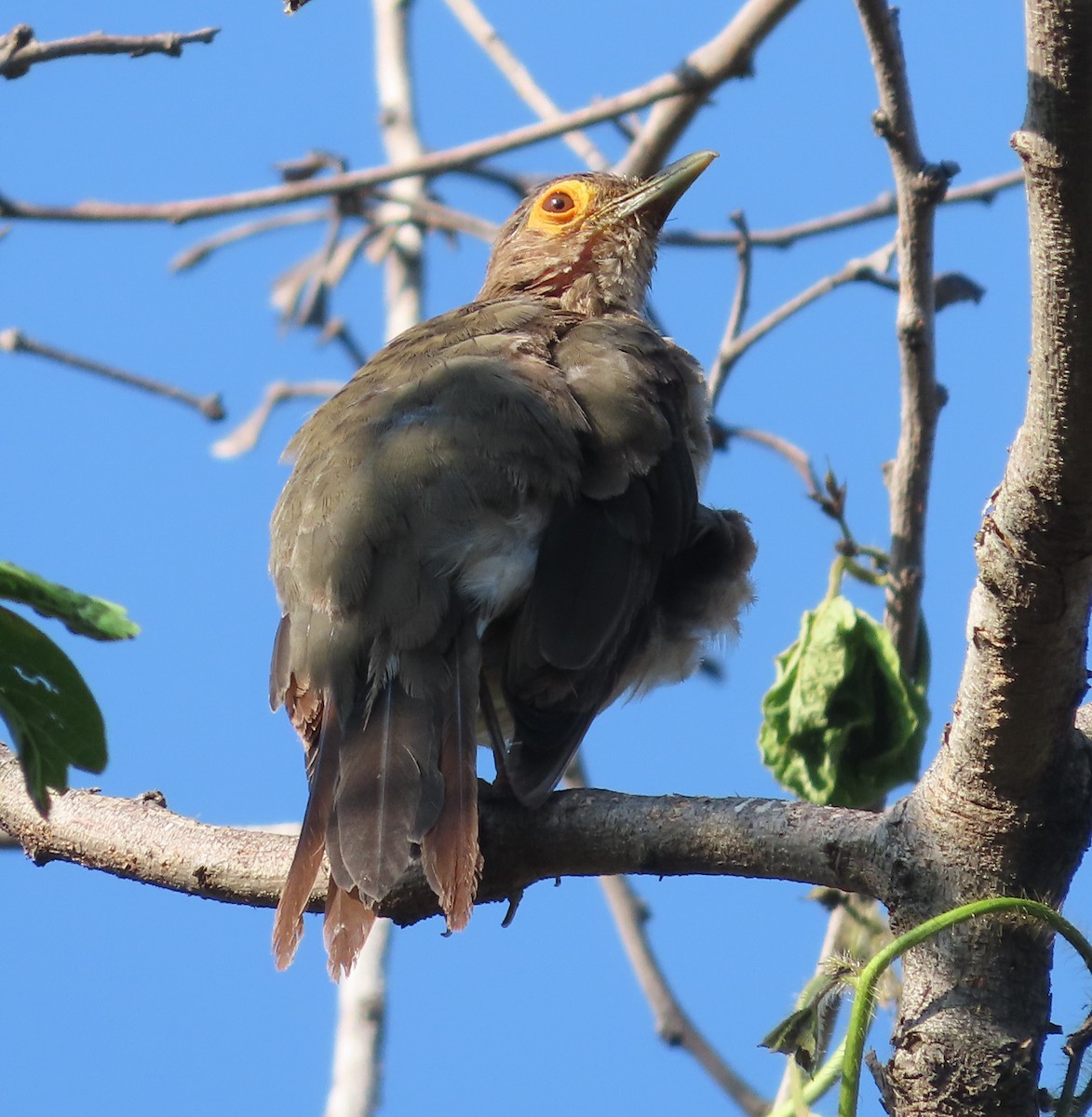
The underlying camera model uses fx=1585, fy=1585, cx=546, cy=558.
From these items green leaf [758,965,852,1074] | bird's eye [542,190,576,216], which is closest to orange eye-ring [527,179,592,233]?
bird's eye [542,190,576,216]

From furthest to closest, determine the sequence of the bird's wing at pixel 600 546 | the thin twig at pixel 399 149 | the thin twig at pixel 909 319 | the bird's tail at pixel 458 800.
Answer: the thin twig at pixel 399 149, the thin twig at pixel 909 319, the bird's wing at pixel 600 546, the bird's tail at pixel 458 800

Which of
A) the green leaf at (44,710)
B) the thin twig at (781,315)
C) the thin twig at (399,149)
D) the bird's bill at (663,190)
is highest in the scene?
the thin twig at (399,149)

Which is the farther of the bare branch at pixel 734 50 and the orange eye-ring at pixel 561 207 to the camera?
the orange eye-ring at pixel 561 207

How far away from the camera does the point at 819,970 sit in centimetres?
274

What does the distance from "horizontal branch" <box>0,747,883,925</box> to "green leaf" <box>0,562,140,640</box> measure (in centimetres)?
110

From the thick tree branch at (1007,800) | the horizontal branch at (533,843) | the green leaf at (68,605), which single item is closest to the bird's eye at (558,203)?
the horizontal branch at (533,843)

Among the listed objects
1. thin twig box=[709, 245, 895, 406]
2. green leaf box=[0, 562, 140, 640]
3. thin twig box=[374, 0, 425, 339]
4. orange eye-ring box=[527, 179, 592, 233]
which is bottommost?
green leaf box=[0, 562, 140, 640]

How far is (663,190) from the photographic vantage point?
223 inches

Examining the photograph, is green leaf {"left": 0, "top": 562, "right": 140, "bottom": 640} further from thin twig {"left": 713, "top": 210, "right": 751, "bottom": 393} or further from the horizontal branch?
thin twig {"left": 713, "top": 210, "right": 751, "bottom": 393}

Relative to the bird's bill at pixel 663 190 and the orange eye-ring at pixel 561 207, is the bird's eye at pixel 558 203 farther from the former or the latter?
the bird's bill at pixel 663 190

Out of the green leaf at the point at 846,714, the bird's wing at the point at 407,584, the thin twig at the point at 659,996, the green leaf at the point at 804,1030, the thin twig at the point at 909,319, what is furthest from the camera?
the thin twig at the point at 659,996

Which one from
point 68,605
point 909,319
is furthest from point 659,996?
point 68,605

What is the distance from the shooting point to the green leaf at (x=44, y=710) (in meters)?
2.42

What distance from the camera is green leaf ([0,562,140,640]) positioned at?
233 centimetres
